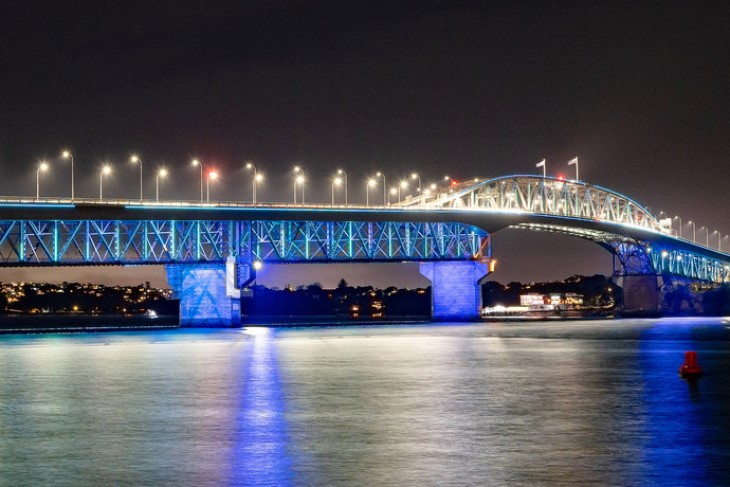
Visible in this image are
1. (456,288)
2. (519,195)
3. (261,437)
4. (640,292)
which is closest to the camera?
(261,437)

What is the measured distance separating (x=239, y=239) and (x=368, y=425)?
104m

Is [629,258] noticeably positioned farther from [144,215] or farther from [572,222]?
[144,215]

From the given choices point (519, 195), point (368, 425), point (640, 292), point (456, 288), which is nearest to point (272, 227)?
point (456, 288)

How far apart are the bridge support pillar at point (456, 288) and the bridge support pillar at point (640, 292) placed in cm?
4975

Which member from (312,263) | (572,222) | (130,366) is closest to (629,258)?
(572,222)

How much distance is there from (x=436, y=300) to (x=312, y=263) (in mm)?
18784

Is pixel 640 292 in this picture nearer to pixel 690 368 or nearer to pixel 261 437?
pixel 690 368

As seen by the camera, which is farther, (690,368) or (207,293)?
(207,293)

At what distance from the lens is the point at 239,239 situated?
123 meters

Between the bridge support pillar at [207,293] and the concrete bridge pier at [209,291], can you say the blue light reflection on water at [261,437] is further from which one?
the concrete bridge pier at [209,291]

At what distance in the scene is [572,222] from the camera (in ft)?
508

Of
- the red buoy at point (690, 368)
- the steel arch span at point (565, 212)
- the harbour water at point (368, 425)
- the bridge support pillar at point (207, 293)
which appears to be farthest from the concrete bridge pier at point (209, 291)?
the red buoy at point (690, 368)

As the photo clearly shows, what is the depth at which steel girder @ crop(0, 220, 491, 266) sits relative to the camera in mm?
113125

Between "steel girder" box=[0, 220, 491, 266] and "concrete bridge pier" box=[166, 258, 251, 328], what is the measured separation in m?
1.61
